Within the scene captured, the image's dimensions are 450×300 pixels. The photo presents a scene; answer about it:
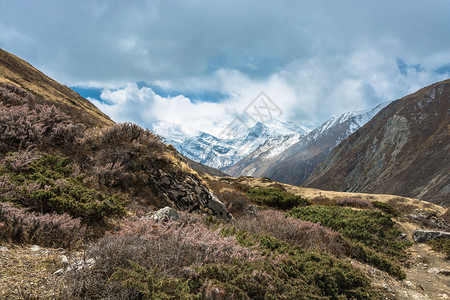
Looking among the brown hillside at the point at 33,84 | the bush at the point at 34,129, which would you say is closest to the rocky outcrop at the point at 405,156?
the bush at the point at 34,129

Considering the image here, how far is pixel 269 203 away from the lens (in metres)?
16.0

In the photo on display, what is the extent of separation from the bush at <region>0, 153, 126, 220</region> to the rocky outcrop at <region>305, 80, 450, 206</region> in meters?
72.0

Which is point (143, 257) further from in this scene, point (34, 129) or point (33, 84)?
point (33, 84)

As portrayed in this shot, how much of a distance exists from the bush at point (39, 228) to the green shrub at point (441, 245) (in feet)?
41.3

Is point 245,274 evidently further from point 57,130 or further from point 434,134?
point 434,134

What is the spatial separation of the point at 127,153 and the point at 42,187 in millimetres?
3167

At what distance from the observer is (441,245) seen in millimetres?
9867

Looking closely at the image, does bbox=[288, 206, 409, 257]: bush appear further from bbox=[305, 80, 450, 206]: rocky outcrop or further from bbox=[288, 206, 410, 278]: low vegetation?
bbox=[305, 80, 450, 206]: rocky outcrop

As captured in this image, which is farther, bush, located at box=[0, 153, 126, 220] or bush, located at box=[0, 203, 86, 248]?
bush, located at box=[0, 153, 126, 220]

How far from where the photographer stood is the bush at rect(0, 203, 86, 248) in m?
3.55

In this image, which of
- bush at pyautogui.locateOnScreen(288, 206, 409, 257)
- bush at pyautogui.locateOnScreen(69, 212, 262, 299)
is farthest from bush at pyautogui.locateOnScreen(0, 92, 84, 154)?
bush at pyautogui.locateOnScreen(288, 206, 409, 257)

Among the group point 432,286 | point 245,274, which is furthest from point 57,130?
point 432,286

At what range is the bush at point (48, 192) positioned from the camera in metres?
4.29

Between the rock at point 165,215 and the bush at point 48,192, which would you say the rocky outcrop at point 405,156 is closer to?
the rock at point 165,215
